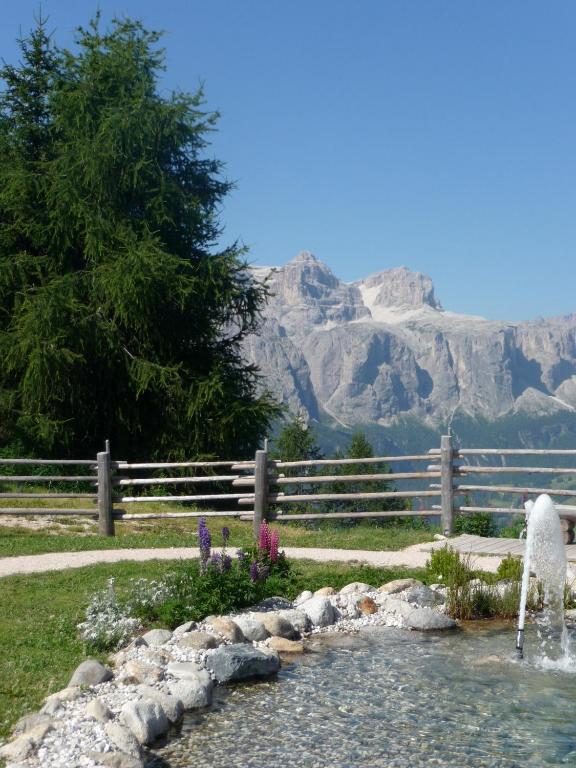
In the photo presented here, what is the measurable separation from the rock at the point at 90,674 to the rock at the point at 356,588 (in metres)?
4.07

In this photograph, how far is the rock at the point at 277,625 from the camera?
9.34 m

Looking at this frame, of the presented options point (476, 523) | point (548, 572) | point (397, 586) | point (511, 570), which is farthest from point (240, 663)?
point (476, 523)

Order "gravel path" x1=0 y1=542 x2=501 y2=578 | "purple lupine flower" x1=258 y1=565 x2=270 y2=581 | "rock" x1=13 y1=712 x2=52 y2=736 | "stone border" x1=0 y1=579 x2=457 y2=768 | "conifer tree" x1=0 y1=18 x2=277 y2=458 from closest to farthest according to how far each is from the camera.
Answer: "stone border" x1=0 y1=579 x2=457 y2=768
"rock" x1=13 y1=712 x2=52 y2=736
"purple lupine flower" x1=258 y1=565 x2=270 y2=581
"gravel path" x1=0 y1=542 x2=501 y2=578
"conifer tree" x1=0 y1=18 x2=277 y2=458

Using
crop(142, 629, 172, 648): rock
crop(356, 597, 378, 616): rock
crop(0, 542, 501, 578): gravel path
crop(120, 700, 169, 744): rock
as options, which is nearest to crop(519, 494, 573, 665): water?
crop(0, 542, 501, 578): gravel path

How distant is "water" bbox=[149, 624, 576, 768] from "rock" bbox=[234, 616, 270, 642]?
22.5 inches

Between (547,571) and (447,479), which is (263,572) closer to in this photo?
(547,571)

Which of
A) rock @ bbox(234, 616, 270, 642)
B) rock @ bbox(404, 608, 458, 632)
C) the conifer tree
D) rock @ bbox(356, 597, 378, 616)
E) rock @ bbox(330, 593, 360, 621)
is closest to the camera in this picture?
rock @ bbox(234, 616, 270, 642)

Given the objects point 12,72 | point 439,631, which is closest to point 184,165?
point 12,72

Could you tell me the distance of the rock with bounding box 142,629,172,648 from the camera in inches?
339

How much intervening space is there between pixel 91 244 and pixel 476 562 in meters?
15.7

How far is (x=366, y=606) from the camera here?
34.4 ft

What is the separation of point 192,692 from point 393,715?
1.66m

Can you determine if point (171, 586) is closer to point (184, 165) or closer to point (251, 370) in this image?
point (251, 370)

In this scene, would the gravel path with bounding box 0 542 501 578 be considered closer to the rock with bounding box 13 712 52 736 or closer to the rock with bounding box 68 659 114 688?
the rock with bounding box 68 659 114 688
